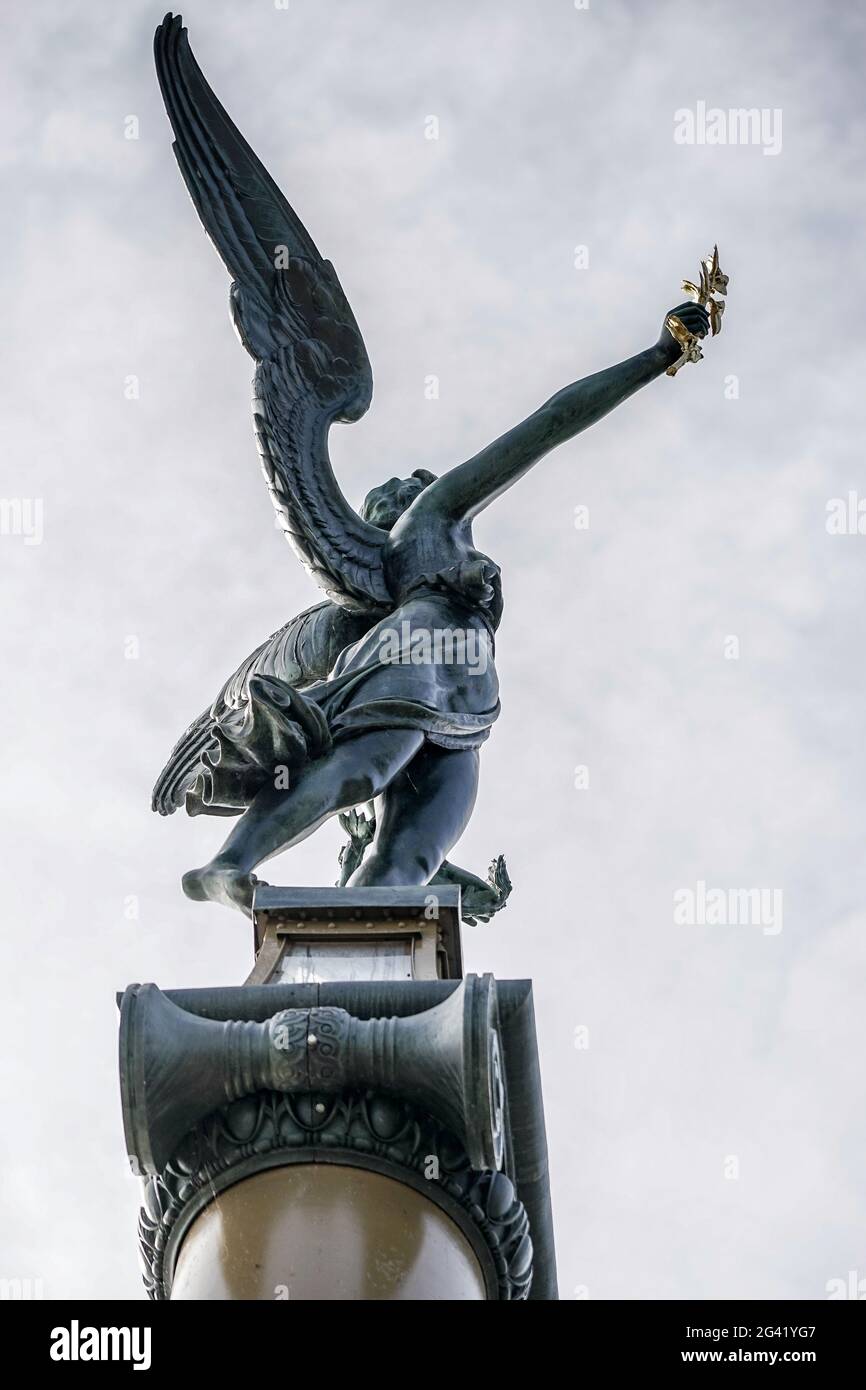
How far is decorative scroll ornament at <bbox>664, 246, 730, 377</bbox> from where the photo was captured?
13297 millimetres

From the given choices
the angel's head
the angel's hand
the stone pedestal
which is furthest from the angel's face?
the stone pedestal

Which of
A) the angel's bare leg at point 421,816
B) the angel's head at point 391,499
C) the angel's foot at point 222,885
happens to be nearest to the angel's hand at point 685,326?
the angel's head at point 391,499

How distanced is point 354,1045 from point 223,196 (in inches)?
298

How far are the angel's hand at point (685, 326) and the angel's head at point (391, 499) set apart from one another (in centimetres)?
169

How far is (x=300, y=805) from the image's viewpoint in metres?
10.9

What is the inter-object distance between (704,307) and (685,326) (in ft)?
1.07

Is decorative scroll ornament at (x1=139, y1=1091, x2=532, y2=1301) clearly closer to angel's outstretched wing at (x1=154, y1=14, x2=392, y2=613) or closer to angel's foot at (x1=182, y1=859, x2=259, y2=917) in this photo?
angel's foot at (x1=182, y1=859, x2=259, y2=917)

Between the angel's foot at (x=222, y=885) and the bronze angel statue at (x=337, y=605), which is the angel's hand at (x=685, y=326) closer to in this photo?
the bronze angel statue at (x=337, y=605)

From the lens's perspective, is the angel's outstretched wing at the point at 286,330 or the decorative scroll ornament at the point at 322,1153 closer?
the decorative scroll ornament at the point at 322,1153

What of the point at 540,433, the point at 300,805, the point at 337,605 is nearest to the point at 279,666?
the point at 337,605

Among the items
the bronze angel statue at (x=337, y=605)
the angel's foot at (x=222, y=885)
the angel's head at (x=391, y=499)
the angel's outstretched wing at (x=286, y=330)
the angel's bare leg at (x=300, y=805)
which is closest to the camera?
the angel's foot at (x=222, y=885)

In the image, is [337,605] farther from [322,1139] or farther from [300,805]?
[322,1139]

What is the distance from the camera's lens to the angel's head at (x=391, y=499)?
1395 centimetres
